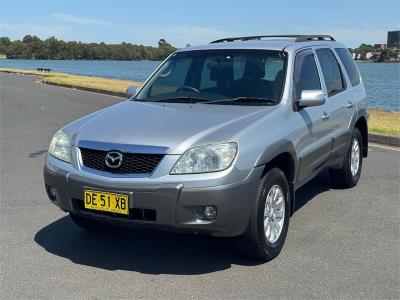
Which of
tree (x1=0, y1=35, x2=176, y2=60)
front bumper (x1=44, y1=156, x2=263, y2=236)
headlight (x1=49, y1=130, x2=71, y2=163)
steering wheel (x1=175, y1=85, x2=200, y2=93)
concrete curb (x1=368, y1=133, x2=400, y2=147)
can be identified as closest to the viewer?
front bumper (x1=44, y1=156, x2=263, y2=236)

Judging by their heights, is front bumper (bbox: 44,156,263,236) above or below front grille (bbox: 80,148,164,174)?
below

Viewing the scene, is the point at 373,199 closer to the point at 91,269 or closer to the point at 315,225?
the point at 315,225

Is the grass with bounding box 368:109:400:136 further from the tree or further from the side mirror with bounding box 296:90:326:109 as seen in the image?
the tree

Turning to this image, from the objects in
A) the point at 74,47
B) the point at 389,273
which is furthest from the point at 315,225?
the point at 74,47

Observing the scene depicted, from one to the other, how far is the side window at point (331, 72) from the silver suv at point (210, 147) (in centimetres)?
8

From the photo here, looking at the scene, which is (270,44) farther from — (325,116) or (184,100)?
(184,100)

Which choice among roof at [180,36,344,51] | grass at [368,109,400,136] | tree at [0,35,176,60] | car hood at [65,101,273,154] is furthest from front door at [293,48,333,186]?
tree at [0,35,176,60]

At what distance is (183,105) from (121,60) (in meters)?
110

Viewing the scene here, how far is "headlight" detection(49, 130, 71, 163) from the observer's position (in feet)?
13.5

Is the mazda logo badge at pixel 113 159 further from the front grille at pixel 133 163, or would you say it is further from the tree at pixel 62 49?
the tree at pixel 62 49

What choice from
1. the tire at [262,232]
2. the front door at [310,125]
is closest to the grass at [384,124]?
the front door at [310,125]

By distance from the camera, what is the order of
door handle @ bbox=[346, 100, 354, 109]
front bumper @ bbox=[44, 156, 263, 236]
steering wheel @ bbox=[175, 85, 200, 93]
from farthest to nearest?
door handle @ bbox=[346, 100, 354, 109] → steering wheel @ bbox=[175, 85, 200, 93] → front bumper @ bbox=[44, 156, 263, 236]

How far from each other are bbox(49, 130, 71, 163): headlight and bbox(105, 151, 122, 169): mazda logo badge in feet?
1.45

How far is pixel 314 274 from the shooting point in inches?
154
